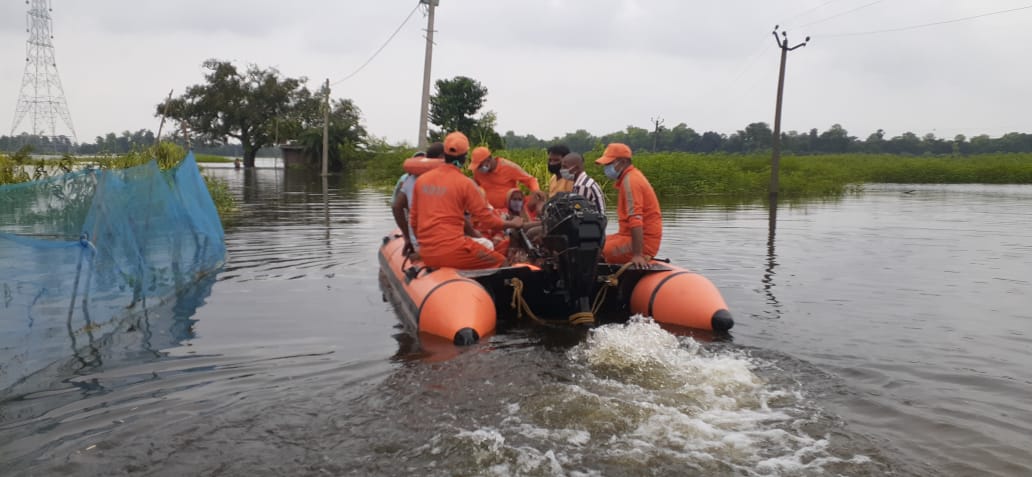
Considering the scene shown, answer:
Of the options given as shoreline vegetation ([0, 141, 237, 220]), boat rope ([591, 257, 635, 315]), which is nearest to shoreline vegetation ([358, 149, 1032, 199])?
shoreline vegetation ([0, 141, 237, 220])

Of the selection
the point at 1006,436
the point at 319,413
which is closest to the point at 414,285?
the point at 319,413

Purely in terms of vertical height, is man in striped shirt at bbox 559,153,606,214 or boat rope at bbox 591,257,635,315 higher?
man in striped shirt at bbox 559,153,606,214

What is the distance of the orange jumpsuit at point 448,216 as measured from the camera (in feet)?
24.2

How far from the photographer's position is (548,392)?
514 cm

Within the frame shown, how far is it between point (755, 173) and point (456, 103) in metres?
26.9

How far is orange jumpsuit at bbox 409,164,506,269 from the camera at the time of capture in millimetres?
7379

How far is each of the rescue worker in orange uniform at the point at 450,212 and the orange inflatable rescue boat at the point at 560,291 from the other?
20cm

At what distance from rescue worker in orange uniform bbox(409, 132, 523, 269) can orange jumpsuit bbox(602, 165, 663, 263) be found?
1.29 m

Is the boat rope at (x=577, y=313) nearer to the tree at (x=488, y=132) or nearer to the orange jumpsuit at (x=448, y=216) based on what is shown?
the orange jumpsuit at (x=448, y=216)

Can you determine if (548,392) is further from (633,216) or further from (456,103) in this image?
(456,103)

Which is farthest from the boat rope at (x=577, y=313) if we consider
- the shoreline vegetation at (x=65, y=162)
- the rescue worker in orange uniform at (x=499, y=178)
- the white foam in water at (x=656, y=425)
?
the shoreline vegetation at (x=65, y=162)

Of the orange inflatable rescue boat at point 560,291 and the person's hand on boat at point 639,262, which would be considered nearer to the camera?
the orange inflatable rescue boat at point 560,291

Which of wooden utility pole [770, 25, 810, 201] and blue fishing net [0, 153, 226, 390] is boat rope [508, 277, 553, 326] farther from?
wooden utility pole [770, 25, 810, 201]

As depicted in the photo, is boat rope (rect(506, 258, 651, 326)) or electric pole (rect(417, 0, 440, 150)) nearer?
boat rope (rect(506, 258, 651, 326))
